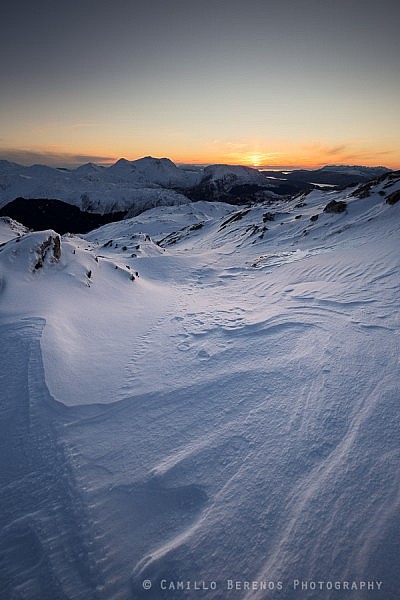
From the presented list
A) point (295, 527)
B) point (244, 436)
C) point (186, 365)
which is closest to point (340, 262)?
point (186, 365)

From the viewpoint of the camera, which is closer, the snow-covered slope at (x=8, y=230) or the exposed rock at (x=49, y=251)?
the exposed rock at (x=49, y=251)

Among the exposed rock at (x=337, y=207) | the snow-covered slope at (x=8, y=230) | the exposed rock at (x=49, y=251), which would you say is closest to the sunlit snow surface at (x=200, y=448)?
the exposed rock at (x=49, y=251)

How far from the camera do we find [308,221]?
72.4 feet

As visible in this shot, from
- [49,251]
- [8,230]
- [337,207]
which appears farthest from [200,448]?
[8,230]

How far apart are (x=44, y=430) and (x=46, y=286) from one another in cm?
586

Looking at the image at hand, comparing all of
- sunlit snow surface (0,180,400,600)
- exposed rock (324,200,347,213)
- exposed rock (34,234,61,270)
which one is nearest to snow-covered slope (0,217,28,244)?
exposed rock (34,234,61,270)

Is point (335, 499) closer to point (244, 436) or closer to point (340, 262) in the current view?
point (244, 436)

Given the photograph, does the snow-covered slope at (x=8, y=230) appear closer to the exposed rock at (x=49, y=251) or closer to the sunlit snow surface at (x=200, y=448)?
the exposed rock at (x=49, y=251)

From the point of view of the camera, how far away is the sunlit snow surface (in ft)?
8.30

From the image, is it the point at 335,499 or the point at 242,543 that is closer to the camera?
the point at 242,543

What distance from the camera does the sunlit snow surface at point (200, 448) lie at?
253 cm

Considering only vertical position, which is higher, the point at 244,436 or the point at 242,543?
the point at 244,436

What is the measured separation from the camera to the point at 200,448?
11.8 feet

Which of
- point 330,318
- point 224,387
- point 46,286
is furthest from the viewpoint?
point 46,286
